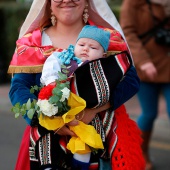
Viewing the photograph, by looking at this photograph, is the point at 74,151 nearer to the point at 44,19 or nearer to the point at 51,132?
the point at 51,132

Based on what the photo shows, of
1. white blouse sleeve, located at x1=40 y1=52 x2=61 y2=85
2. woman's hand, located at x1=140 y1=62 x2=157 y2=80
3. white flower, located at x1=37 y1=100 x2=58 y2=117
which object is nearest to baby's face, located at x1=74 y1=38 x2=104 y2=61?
white blouse sleeve, located at x1=40 y1=52 x2=61 y2=85

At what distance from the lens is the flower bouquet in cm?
258

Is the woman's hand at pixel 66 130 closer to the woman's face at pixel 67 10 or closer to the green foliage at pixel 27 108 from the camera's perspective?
the green foliage at pixel 27 108

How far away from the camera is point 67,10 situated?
114 inches

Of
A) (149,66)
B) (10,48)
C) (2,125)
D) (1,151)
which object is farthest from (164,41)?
(10,48)

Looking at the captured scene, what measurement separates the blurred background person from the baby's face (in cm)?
176

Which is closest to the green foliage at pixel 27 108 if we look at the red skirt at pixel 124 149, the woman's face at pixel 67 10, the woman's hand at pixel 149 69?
the red skirt at pixel 124 149

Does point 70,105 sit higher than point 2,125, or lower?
higher

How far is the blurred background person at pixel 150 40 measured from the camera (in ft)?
14.8

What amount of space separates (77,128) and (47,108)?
220mm

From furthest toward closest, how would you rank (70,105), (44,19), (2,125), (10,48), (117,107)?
(10,48)
(2,125)
(44,19)
(117,107)
(70,105)

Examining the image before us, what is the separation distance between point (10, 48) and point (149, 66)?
716 centimetres

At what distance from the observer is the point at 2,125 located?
7477 mm

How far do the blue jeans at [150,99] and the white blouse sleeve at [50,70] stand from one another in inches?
81.6
